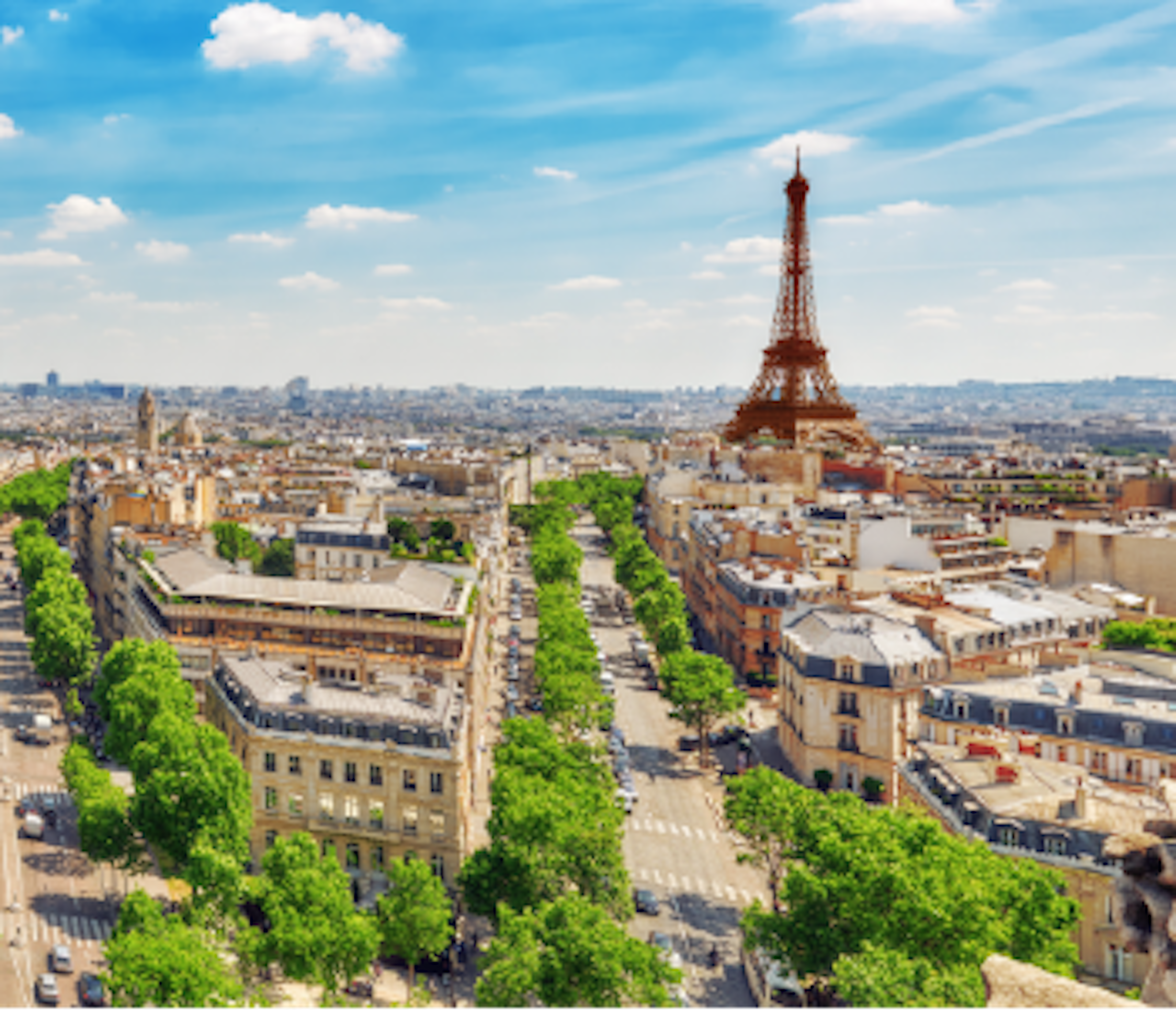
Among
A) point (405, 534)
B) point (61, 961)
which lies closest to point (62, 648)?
point (405, 534)

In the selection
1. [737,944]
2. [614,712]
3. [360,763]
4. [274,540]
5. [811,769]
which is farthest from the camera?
[274,540]

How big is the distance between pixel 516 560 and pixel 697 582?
42.6m

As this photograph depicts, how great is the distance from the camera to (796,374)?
166125 millimetres

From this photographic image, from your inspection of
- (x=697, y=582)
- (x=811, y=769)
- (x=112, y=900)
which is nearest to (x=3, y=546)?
(x=697, y=582)

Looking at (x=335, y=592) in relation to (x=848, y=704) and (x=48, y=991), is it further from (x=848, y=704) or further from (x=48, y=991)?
(x=848, y=704)

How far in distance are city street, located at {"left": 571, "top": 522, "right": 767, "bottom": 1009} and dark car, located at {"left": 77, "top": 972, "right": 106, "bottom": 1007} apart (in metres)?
23.1

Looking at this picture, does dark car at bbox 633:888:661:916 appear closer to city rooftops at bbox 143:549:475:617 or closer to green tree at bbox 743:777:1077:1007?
green tree at bbox 743:777:1077:1007

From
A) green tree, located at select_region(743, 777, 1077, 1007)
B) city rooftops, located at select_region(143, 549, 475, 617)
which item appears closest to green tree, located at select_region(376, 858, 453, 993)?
green tree, located at select_region(743, 777, 1077, 1007)

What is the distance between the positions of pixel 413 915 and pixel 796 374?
440 feet

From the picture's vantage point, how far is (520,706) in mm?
83500

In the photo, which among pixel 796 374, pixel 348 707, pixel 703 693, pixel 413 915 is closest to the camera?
pixel 413 915

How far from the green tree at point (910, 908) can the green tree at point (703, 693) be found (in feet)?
95.3

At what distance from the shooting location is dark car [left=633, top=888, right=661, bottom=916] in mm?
52812

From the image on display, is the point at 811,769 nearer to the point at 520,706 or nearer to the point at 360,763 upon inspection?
the point at 520,706
